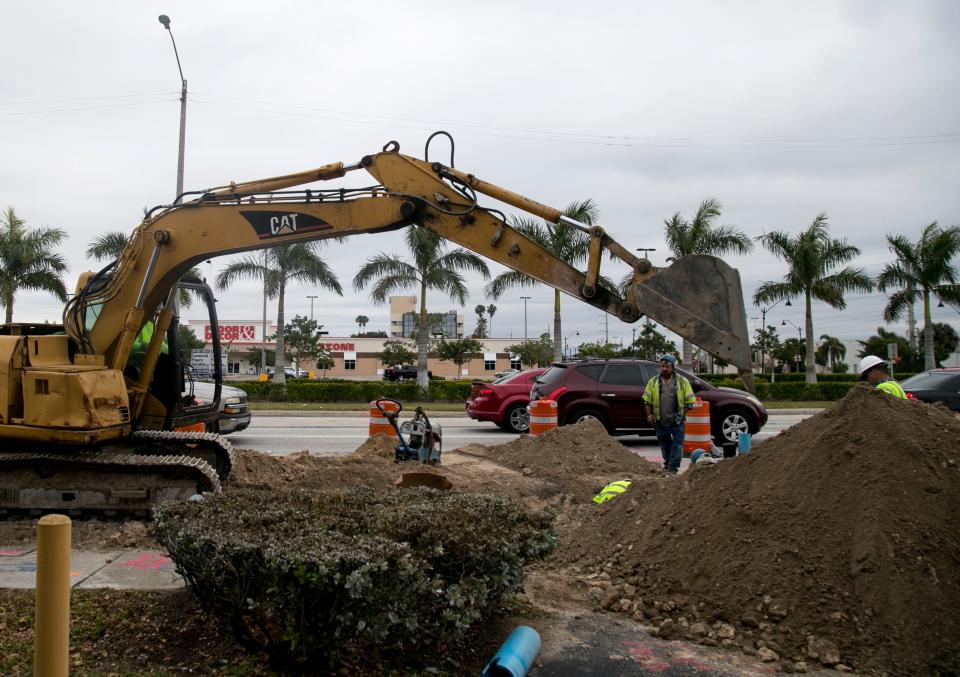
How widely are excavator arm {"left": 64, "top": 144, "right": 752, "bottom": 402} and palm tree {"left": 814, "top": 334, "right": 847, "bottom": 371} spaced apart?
9287 centimetres

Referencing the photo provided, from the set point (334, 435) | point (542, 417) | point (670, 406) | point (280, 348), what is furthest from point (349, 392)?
point (670, 406)

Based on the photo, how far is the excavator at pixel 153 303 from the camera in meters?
7.26

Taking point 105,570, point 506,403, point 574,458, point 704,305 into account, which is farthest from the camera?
point 506,403

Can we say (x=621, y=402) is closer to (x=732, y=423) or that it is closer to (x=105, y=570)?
(x=732, y=423)

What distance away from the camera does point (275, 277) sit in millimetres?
32656

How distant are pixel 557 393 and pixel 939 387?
7.20m

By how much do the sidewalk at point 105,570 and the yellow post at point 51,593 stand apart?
2507 mm

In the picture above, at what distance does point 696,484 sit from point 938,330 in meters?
93.8

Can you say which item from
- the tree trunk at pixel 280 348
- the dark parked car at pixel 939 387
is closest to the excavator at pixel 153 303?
the dark parked car at pixel 939 387

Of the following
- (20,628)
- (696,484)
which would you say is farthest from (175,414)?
(696,484)

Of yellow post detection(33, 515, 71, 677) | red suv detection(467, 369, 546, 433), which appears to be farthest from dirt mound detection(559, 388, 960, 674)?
red suv detection(467, 369, 546, 433)

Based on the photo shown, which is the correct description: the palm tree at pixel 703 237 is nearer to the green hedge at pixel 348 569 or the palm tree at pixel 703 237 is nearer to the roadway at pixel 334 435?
the roadway at pixel 334 435

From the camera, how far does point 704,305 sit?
20.8 feet

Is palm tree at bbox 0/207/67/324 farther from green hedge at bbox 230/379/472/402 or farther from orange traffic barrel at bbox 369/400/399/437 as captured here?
orange traffic barrel at bbox 369/400/399/437
